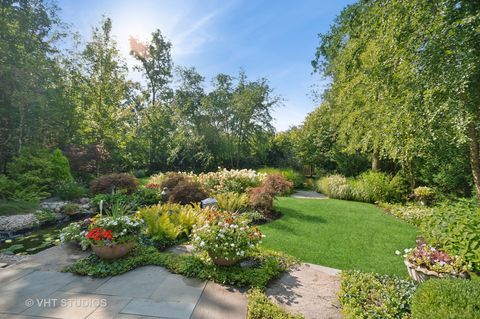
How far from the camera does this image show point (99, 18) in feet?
48.6

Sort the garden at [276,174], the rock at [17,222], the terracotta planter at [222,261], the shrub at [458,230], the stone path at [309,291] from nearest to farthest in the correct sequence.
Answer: the stone path at [309,291] < the shrub at [458,230] < the garden at [276,174] < the terracotta planter at [222,261] < the rock at [17,222]

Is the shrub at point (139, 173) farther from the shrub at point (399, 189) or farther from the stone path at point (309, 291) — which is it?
the stone path at point (309, 291)

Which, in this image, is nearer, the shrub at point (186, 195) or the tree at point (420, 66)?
the tree at point (420, 66)

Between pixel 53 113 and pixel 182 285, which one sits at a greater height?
pixel 53 113

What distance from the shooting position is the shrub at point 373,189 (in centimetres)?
934

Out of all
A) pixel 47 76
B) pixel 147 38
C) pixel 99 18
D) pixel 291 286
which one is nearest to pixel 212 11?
pixel 291 286

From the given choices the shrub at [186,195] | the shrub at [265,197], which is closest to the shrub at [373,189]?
the shrub at [265,197]

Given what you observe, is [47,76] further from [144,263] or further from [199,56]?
[144,263]

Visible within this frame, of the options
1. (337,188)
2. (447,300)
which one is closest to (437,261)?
(447,300)

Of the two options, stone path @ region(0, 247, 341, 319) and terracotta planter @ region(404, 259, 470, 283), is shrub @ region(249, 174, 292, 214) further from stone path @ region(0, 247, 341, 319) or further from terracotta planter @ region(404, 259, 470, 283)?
terracotta planter @ region(404, 259, 470, 283)

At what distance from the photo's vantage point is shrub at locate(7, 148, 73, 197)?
872 centimetres

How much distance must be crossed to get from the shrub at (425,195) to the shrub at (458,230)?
4955 millimetres

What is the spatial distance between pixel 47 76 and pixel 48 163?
13.9 ft

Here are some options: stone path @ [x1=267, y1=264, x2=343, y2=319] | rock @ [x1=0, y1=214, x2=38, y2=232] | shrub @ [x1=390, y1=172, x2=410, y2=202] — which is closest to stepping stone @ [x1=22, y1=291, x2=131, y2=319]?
stone path @ [x1=267, y1=264, x2=343, y2=319]
